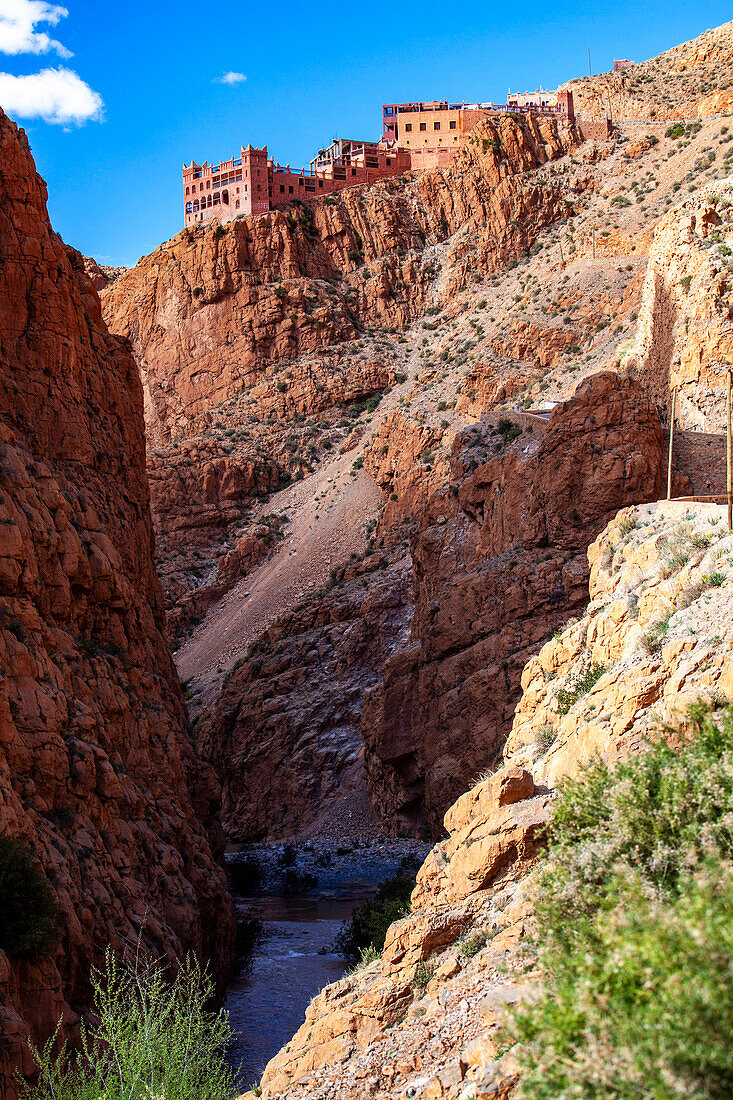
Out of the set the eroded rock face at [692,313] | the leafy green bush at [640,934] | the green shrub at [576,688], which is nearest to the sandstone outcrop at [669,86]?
the eroded rock face at [692,313]

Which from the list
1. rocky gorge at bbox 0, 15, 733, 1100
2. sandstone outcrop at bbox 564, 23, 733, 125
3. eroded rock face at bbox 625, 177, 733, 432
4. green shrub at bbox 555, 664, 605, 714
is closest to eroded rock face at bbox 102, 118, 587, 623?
rocky gorge at bbox 0, 15, 733, 1100

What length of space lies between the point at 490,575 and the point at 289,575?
26177 millimetres

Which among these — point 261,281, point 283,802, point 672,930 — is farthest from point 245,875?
point 261,281

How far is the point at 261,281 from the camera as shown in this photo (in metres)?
79.1

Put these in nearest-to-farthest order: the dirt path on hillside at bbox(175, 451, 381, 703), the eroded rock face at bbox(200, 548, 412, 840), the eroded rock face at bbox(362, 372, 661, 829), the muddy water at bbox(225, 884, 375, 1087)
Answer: the muddy water at bbox(225, 884, 375, 1087)
the eroded rock face at bbox(362, 372, 661, 829)
the eroded rock face at bbox(200, 548, 412, 840)
the dirt path on hillside at bbox(175, 451, 381, 703)

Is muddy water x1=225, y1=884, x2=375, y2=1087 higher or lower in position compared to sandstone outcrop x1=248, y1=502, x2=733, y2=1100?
lower

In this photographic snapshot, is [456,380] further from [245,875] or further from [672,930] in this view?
[672,930]

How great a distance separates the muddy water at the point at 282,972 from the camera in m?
24.0

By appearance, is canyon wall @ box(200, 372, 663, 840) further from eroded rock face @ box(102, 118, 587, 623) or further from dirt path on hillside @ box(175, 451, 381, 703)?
eroded rock face @ box(102, 118, 587, 623)

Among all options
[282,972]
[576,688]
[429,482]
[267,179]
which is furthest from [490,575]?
[267,179]

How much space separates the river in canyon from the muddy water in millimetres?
20

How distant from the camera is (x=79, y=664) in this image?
24094 mm

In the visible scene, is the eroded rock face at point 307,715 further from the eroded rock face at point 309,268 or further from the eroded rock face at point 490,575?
the eroded rock face at point 309,268

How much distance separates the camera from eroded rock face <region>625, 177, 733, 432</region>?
3325cm
